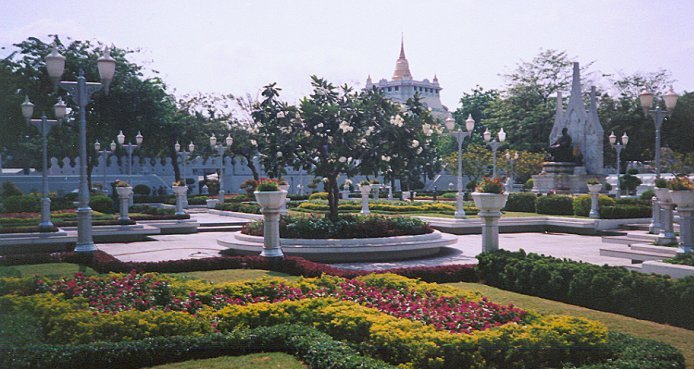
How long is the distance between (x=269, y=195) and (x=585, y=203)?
16.8m

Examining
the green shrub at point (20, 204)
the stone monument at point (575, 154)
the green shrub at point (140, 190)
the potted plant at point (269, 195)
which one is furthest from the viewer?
the green shrub at point (140, 190)

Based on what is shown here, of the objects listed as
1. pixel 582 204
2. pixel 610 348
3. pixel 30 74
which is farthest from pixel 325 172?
pixel 30 74

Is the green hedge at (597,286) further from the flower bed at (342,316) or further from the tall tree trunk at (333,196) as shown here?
the tall tree trunk at (333,196)

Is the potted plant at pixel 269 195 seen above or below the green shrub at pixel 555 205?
above

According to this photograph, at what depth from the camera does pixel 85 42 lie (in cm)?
3781

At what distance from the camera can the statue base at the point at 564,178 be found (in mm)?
35719

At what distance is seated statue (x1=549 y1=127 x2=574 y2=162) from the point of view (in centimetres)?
3659

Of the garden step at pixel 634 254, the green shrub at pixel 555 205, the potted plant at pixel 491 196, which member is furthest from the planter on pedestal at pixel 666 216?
the green shrub at pixel 555 205

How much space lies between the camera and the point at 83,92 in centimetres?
1399

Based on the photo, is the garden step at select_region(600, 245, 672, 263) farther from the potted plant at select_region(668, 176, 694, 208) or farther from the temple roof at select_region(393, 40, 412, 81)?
the temple roof at select_region(393, 40, 412, 81)

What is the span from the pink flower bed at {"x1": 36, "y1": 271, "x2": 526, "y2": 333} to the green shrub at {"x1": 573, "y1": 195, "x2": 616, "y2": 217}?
18.4m

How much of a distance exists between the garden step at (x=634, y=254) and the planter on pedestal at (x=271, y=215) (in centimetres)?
756

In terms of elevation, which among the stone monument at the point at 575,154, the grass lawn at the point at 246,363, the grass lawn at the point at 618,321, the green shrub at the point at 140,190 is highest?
the stone monument at the point at 575,154

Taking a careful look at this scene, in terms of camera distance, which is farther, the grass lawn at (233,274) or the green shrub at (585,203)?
the green shrub at (585,203)
